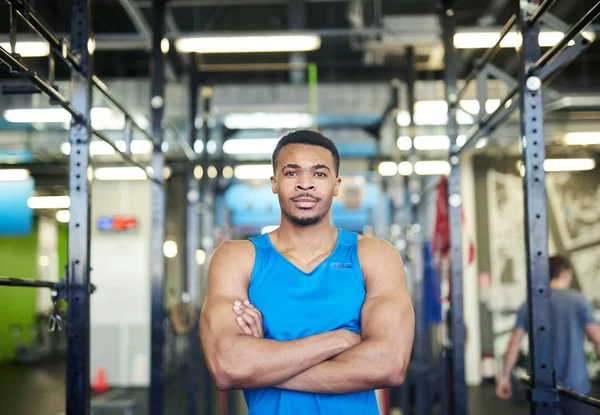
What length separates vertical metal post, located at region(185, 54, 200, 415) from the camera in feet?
20.4

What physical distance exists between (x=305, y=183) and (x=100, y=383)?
8726 mm

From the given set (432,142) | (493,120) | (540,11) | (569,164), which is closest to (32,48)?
(493,120)

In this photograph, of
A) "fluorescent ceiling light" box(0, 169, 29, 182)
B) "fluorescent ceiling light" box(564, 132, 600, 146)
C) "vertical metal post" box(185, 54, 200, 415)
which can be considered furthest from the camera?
"fluorescent ceiling light" box(564, 132, 600, 146)

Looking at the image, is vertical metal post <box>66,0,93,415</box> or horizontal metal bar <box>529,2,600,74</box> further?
vertical metal post <box>66,0,93,415</box>

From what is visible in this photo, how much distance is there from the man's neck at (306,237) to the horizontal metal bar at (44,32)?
4.00ft

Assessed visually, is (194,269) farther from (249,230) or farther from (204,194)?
(249,230)

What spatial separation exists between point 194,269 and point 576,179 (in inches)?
272

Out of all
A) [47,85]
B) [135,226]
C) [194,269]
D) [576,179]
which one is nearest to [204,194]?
[194,269]

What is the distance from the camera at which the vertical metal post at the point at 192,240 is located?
6.23m

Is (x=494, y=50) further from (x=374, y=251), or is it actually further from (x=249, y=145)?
(x=249, y=145)

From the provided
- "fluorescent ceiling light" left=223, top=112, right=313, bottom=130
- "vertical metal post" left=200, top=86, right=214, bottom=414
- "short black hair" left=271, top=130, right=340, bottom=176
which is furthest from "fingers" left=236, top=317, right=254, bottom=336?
"fluorescent ceiling light" left=223, top=112, right=313, bottom=130

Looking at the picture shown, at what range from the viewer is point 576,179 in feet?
35.3

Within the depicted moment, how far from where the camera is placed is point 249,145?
352 inches

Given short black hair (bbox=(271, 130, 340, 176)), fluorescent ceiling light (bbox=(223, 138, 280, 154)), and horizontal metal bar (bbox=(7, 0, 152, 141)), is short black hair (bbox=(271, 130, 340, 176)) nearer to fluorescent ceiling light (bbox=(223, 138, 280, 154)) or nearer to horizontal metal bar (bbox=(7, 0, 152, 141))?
horizontal metal bar (bbox=(7, 0, 152, 141))
